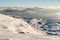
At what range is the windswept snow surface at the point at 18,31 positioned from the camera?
1416 inches

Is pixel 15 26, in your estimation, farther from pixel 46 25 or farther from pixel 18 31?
pixel 46 25

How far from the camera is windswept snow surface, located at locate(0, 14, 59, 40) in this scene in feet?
118

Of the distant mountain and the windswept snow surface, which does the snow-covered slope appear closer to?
the windswept snow surface

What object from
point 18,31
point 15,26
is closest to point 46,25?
point 15,26

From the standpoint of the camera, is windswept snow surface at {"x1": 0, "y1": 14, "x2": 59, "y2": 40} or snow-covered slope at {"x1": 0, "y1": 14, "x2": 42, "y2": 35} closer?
windswept snow surface at {"x1": 0, "y1": 14, "x2": 59, "y2": 40}

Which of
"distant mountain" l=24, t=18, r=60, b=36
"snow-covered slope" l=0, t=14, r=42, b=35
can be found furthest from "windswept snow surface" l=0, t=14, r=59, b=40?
"distant mountain" l=24, t=18, r=60, b=36

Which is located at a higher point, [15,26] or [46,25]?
[15,26]

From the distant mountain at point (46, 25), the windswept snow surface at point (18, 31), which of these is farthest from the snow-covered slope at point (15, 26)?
the distant mountain at point (46, 25)

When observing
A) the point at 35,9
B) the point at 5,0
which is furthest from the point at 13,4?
the point at 35,9

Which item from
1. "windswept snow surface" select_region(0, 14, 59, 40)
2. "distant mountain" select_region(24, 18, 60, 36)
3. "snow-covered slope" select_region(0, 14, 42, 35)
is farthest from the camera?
"distant mountain" select_region(24, 18, 60, 36)

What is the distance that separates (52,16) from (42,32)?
10.0 metres

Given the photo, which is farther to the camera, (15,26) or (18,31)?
(15,26)

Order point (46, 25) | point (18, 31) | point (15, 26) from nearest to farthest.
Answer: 1. point (18, 31)
2. point (15, 26)
3. point (46, 25)

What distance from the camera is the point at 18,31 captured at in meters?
39.0
